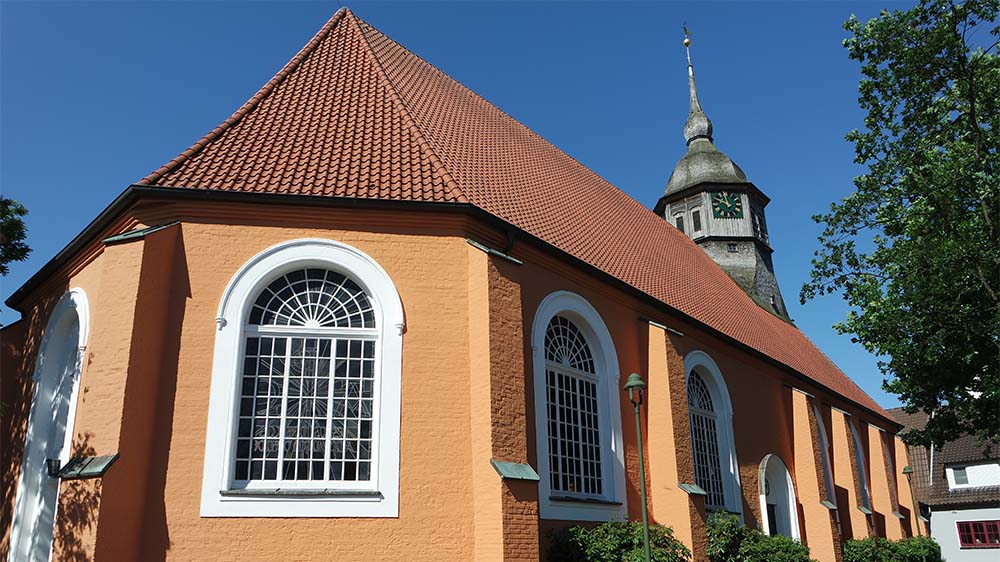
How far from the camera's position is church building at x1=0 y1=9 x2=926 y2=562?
30.7 ft

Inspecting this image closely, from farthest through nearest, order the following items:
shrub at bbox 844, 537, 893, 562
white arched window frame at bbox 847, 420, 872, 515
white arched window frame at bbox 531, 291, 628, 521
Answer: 1. white arched window frame at bbox 847, 420, 872, 515
2. shrub at bbox 844, 537, 893, 562
3. white arched window frame at bbox 531, 291, 628, 521

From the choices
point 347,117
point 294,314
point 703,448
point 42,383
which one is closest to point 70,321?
point 42,383

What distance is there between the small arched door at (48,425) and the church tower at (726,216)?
23.3 meters

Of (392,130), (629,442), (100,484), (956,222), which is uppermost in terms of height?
(392,130)

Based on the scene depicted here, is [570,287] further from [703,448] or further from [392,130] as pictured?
[703,448]

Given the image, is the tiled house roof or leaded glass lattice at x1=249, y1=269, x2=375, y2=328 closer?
leaded glass lattice at x1=249, y1=269, x2=375, y2=328

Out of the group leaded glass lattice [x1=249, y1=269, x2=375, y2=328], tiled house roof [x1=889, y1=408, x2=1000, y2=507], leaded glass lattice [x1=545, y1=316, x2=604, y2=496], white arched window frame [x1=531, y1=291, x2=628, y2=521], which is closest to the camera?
leaded glass lattice [x1=249, y1=269, x2=375, y2=328]

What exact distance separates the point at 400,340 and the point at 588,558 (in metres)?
4.24

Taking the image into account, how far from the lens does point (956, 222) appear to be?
14.4 m

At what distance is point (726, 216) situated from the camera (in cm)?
3006

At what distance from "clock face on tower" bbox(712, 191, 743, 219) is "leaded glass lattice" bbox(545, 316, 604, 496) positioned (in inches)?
726

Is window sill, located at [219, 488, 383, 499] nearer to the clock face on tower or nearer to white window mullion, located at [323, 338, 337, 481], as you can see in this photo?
white window mullion, located at [323, 338, 337, 481]

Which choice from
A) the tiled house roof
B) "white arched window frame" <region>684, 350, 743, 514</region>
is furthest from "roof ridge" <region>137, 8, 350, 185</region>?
the tiled house roof

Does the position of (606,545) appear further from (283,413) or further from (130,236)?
(130,236)
